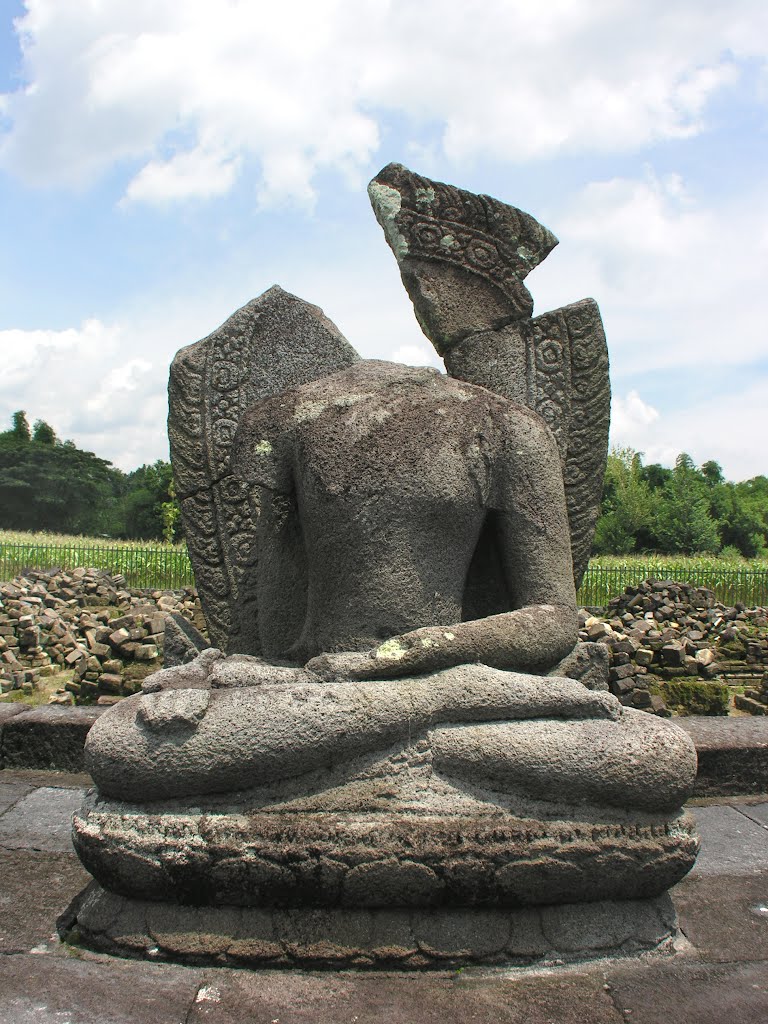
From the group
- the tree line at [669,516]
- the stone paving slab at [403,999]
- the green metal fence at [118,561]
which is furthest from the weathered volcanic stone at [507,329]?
the tree line at [669,516]

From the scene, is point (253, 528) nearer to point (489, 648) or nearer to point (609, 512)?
point (489, 648)

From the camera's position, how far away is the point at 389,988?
201cm

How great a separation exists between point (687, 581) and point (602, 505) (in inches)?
663

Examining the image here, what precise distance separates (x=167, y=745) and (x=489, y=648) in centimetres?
100

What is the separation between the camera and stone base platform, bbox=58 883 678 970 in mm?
2096

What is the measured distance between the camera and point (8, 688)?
6855 mm

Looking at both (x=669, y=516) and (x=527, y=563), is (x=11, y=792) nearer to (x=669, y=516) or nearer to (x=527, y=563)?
(x=527, y=563)

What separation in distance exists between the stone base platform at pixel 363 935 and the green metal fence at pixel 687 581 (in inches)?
434

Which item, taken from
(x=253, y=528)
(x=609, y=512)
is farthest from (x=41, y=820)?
(x=609, y=512)

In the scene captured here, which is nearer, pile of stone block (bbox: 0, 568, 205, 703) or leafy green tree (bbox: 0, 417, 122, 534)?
pile of stone block (bbox: 0, 568, 205, 703)

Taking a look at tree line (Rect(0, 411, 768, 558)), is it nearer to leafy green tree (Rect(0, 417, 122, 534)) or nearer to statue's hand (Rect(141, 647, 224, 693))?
leafy green tree (Rect(0, 417, 122, 534))

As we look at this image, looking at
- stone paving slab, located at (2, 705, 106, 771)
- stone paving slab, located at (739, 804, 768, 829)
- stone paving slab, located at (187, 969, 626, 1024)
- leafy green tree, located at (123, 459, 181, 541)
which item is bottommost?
stone paving slab, located at (739, 804, 768, 829)

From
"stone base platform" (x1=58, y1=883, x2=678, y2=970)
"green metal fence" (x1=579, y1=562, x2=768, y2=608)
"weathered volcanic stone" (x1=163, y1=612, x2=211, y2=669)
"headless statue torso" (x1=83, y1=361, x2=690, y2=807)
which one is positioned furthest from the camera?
"green metal fence" (x1=579, y1=562, x2=768, y2=608)

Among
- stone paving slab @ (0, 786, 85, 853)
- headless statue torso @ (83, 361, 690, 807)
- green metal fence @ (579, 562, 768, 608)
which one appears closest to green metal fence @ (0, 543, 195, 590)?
green metal fence @ (579, 562, 768, 608)
